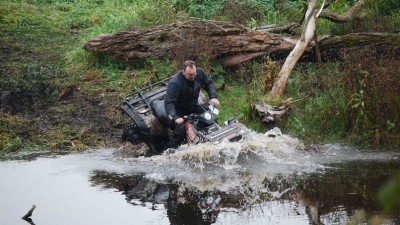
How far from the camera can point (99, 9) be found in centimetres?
2025

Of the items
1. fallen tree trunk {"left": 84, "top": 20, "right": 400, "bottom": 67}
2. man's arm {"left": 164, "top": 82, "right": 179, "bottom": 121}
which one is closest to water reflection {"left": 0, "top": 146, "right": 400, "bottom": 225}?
man's arm {"left": 164, "top": 82, "right": 179, "bottom": 121}

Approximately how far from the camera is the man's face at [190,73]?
9.76 meters

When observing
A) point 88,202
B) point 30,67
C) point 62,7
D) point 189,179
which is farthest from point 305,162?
point 62,7

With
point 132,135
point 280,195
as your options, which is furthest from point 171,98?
point 280,195

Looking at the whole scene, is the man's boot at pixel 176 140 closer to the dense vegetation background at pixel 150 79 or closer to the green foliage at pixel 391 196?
the dense vegetation background at pixel 150 79

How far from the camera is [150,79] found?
13977mm

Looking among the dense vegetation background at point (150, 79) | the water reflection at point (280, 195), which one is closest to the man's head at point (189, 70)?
the water reflection at point (280, 195)

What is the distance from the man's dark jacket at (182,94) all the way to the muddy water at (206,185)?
711 mm

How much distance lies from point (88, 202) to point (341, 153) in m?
4.50

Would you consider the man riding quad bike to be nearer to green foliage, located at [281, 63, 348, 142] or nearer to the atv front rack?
the atv front rack

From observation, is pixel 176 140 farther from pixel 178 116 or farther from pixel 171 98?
pixel 171 98

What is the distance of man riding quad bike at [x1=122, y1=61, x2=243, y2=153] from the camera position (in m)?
9.62

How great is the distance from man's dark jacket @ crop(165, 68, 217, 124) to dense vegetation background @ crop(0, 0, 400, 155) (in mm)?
1681

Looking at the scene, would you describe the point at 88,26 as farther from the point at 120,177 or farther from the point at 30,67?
the point at 120,177
